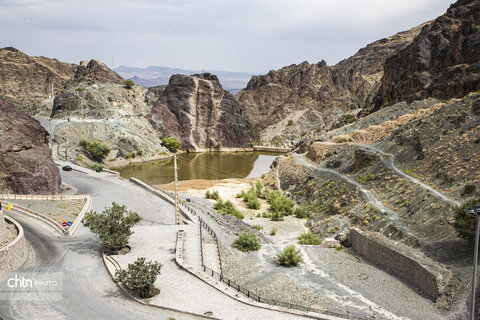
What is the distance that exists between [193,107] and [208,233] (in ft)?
278

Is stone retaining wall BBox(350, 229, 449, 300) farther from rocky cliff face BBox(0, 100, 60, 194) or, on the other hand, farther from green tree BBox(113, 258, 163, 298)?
rocky cliff face BBox(0, 100, 60, 194)

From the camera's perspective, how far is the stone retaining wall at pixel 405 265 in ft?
A: 62.4

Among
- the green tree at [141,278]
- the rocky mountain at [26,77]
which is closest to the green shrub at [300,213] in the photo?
the green tree at [141,278]

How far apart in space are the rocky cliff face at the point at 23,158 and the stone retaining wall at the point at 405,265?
93.6ft

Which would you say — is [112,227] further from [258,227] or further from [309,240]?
[309,240]

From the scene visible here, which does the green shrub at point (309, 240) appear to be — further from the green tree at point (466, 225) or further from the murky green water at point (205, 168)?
the murky green water at point (205, 168)

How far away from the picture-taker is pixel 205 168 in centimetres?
7894

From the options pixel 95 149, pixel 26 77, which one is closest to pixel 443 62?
pixel 95 149

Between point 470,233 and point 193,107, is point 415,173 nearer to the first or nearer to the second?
point 470,233

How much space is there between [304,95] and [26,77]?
100 meters

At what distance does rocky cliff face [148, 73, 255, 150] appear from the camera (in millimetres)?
104250

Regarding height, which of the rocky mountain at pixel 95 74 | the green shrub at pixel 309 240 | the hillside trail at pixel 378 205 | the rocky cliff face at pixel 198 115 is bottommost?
the green shrub at pixel 309 240

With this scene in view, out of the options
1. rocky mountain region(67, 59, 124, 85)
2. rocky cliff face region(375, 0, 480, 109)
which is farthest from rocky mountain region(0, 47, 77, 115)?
rocky cliff face region(375, 0, 480, 109)

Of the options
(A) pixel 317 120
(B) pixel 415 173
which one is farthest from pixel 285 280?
(A) pixel 317 120
